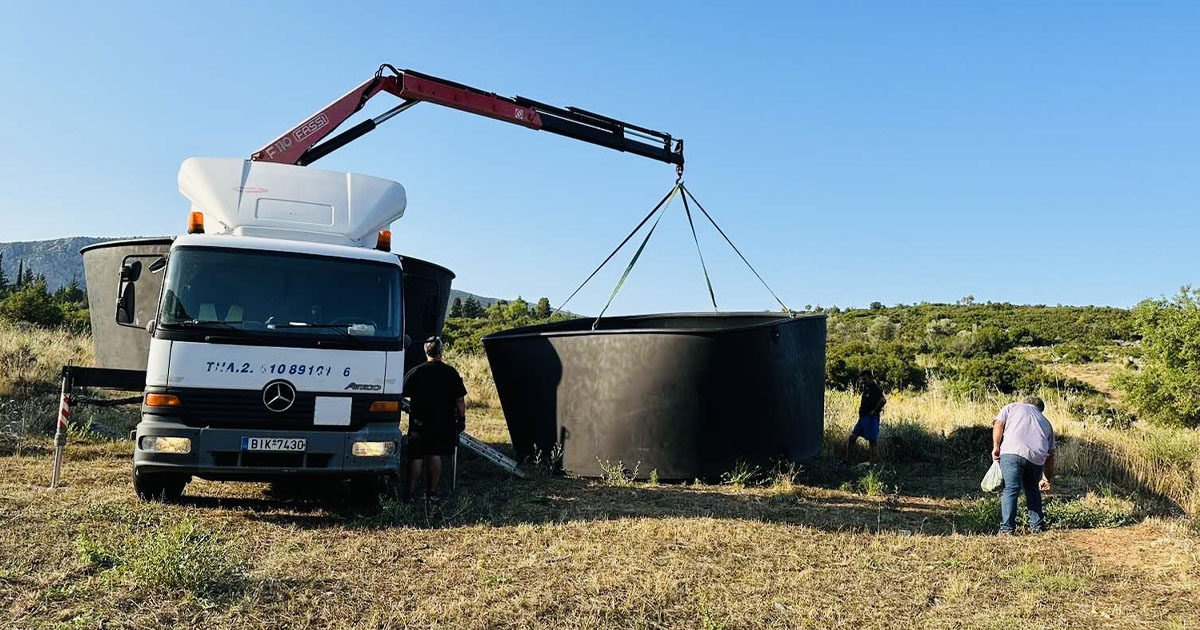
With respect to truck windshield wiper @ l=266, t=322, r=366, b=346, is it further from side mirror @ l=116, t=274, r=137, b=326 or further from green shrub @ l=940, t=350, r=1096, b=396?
green shrub @ l=940, t=350, r=1096, b=396

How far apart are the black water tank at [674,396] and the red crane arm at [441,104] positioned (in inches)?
142

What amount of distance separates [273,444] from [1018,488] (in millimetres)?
6188

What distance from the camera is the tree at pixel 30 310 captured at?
24609 millimetres

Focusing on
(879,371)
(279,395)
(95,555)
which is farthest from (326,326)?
(879,371)

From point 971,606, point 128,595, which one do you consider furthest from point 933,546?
point 128,595

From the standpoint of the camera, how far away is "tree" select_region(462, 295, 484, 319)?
167 ft

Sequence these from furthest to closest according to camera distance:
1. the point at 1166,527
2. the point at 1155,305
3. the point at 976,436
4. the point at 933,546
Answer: the point at 1155,305
the point at 976,436
the point at 1166,527
the point at 933,546

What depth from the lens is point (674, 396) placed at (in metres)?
7.89

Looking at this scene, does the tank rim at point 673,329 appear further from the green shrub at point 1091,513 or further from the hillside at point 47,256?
the hillside at point 47,256

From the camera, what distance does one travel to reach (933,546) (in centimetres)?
611

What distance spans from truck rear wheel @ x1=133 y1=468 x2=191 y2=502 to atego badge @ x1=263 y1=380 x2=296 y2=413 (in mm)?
1182

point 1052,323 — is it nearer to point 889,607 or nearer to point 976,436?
point 976,436

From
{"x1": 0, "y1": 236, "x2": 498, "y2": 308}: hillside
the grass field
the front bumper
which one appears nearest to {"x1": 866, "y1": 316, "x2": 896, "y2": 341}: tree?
the grass field

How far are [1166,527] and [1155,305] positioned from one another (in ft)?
40.7
